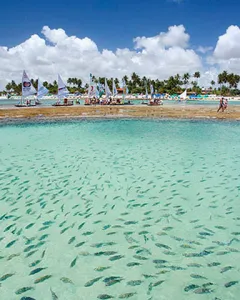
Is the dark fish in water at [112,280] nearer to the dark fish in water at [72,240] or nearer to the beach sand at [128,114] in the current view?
the dark fish in water at [72,240]

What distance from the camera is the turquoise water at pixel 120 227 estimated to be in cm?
622

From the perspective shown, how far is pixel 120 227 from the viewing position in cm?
884

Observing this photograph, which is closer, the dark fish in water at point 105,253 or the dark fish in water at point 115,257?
the dark fish in water at point 115,257

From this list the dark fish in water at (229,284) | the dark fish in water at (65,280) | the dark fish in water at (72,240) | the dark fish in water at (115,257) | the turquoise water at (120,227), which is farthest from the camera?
the dark fish in water at (72,240)

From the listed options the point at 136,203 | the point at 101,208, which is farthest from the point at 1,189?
the point at 136,203

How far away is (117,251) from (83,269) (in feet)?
3.78

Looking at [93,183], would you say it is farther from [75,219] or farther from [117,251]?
[117,251]

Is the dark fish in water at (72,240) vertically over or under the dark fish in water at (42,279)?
over

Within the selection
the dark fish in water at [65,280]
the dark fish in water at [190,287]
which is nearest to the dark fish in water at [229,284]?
the dark fish in water at [190,287]

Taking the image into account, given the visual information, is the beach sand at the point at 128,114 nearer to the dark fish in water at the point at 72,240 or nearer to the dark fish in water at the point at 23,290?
the dark fish in water at the point at 72,240

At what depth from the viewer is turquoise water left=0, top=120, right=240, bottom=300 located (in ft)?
20.4

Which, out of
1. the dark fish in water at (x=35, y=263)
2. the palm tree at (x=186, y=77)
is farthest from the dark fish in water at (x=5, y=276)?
the palm tree at (x=186, y=77)

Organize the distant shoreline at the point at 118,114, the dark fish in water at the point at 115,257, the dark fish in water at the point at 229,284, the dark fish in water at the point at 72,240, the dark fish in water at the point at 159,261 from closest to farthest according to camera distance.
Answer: the dark fish in water at the point at 229,284 → the dark fish in water at the point at 159,261 → the dark fish in water at the point at 115,257 → the dark fish in water at the point at 72,240 → the distant shoreline at the point at 118,114

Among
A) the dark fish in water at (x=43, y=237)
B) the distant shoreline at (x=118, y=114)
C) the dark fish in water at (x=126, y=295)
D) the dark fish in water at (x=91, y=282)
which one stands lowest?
the dark fish in water at (x=126, y=295)
